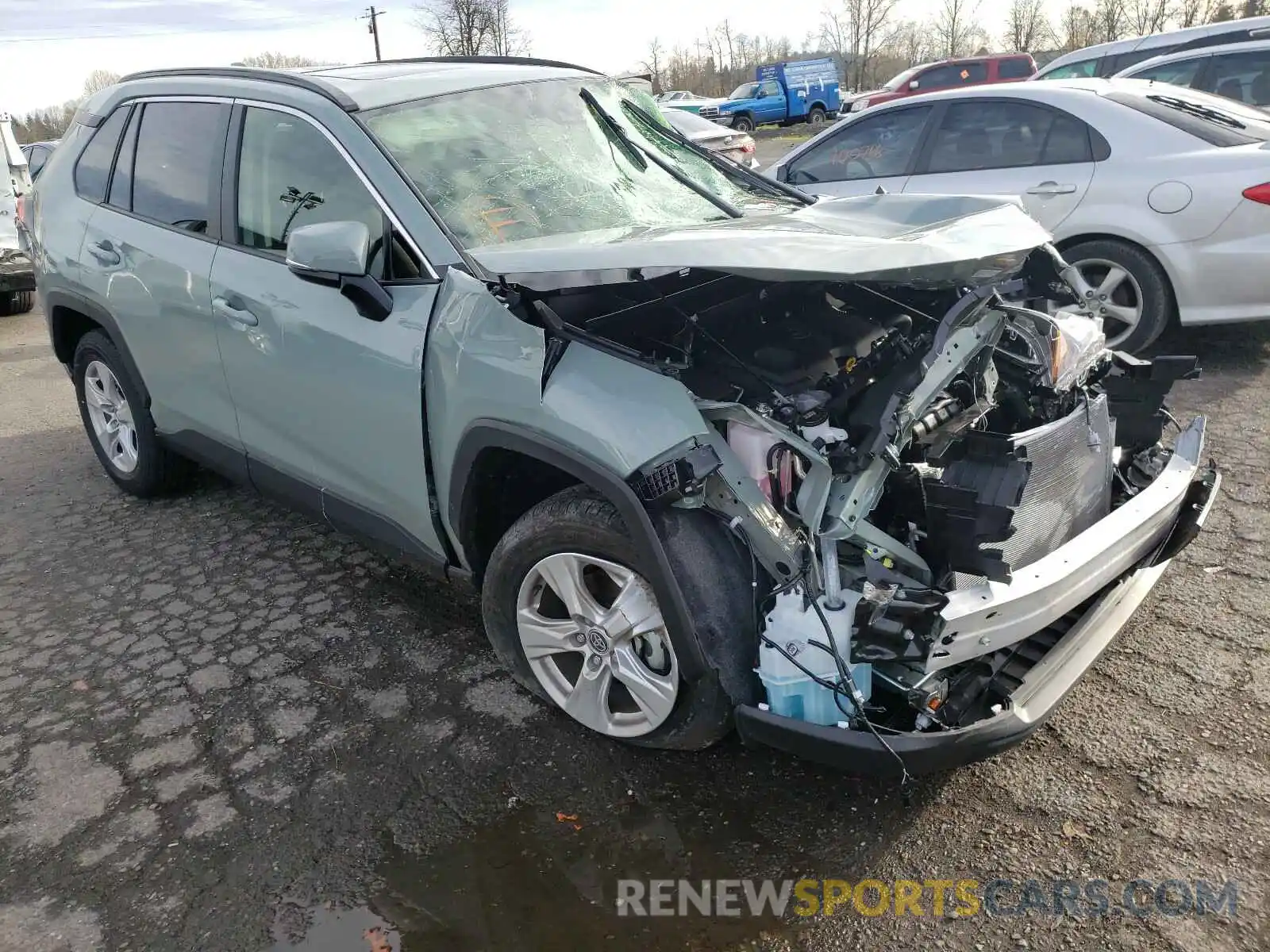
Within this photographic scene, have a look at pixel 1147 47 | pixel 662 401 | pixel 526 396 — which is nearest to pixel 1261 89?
pixel 1147 47

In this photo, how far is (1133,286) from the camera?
585cm

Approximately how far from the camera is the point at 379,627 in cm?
370

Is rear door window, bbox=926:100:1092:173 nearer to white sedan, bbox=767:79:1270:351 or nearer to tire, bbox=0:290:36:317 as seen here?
white sedan, bbox=767:79:1270:351

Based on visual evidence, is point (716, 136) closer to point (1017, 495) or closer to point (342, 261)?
point (342, 261)

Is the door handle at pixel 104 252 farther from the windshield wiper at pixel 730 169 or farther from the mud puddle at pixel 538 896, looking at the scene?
the mud puddle at pixel 538 896

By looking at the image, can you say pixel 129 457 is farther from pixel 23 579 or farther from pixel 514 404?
pixel 514 404

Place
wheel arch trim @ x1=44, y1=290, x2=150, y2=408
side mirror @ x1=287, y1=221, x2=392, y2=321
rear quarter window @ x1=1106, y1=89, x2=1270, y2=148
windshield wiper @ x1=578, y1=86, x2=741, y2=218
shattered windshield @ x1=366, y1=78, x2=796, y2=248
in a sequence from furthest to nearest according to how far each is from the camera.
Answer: rear quarter window @ x1=1106, y1=89, x2=1270, y2=148 → wheel arch trim @ x1=44, y1=290, x2=150, y2=408 → windshield wiper @ x1=578, y1=86, x2=741, y2=218 → shattered windshield @ x1=366, y1=78, x2=796, y2=248 → side mirror @ x1=287, y1=221, x2=392, y2=321

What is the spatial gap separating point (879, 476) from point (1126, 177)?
4407 mm

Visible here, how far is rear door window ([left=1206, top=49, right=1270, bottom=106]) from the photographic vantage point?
8.47 m

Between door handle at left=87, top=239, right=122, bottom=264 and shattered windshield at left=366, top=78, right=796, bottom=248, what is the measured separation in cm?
179

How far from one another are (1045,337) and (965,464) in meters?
0.76

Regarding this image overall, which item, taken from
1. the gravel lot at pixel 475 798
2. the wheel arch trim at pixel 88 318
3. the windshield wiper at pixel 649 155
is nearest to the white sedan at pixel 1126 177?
the gravel lot at pixel 475 798

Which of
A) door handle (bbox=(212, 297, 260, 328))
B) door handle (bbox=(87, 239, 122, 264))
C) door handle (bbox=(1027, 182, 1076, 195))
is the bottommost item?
door handle (bbox=(1027, 182, 1076, 195))

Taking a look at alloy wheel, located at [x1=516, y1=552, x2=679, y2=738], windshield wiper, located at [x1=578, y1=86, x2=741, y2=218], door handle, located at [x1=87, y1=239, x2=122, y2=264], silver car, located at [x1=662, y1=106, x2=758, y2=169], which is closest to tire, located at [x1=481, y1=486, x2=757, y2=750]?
alloy wheel, located at [x1=516, y1=552, x2=679, y2=738]
